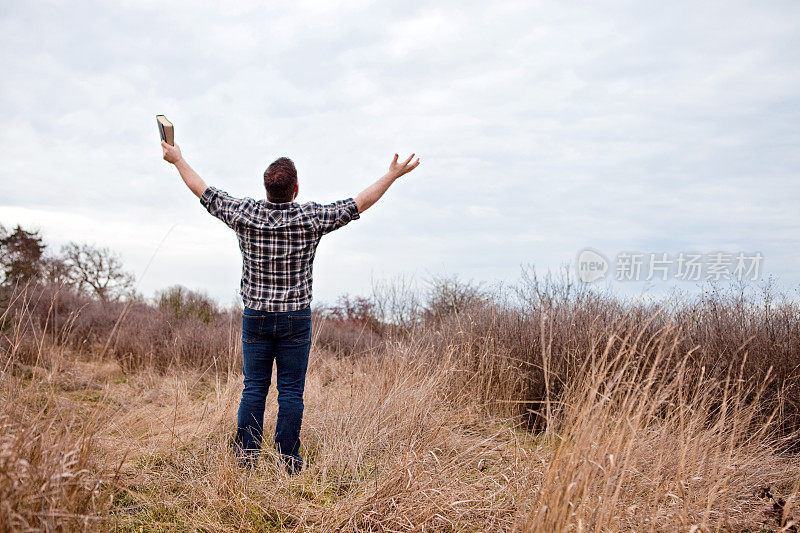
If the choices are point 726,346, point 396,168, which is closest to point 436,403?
point 396,168

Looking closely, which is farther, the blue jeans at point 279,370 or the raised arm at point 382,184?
the raised arm at point 382,184

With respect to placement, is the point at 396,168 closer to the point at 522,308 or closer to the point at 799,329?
the point at 522,308

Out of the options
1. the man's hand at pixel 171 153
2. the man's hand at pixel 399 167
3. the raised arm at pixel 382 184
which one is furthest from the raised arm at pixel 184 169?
the man's hand at pixel 399 167

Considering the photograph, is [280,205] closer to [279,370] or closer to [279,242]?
[279,242]

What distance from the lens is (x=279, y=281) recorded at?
3.49 meters

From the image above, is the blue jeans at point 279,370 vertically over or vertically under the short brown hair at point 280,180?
under

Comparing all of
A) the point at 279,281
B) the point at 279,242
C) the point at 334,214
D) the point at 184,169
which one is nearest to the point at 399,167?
the point at 334,214

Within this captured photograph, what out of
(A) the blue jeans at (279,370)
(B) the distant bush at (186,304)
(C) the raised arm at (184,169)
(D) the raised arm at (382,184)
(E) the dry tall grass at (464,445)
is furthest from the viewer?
(B) the distant bush at (186,304)

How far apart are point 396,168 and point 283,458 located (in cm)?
198

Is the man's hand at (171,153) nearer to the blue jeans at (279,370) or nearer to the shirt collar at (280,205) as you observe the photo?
the shirt collar at (280,205)

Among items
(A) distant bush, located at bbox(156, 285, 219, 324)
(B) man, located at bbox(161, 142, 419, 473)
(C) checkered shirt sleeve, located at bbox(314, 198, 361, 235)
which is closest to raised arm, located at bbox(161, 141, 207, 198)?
(B) man, located at bbox(161, 142, 419, 473)

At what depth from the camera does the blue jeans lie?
346 cm

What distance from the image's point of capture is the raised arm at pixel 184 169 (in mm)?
3738

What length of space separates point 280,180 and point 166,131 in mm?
957
